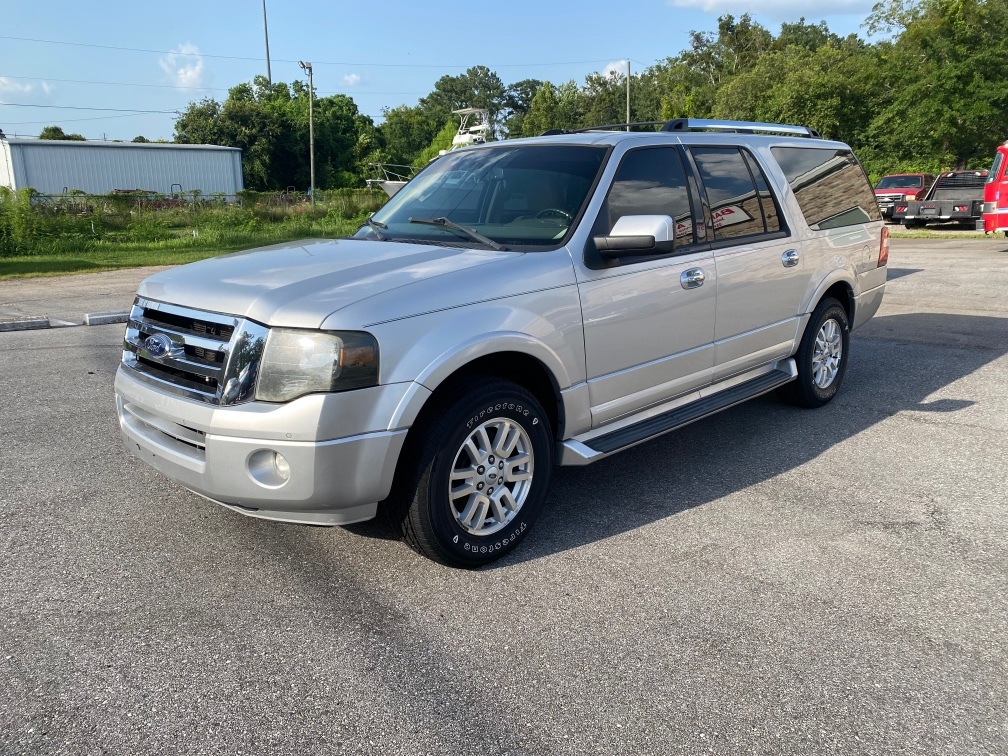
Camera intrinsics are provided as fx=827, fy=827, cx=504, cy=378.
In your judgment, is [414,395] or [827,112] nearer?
[414,395]

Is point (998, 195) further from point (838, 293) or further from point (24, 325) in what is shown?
point (24, 325)

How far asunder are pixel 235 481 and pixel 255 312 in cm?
68

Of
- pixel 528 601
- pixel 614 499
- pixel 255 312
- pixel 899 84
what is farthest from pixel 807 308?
pixel 899 84

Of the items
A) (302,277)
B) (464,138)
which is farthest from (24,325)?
(464,138)

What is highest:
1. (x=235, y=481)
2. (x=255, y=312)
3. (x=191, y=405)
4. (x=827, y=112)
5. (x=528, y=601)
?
(x=827, y=112)

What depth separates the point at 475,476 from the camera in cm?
366

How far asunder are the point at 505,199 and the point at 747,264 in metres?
1.63

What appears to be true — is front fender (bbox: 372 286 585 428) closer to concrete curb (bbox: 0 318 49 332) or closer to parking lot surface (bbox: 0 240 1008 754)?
parking lot surface (bbox: 0 240 1008 754)

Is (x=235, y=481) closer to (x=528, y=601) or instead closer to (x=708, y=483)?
(x=528, y=601)

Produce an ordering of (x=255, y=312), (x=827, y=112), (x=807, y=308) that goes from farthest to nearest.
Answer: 1. (x=827, y=112)
2. (x=807, y=308)
3. (x=255, y=312)

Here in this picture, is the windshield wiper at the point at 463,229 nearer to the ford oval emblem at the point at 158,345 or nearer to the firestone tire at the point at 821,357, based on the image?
the ford oval emblem at the point at 158,345

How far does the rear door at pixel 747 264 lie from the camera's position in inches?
196

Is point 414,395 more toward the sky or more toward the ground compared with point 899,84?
more toward the ground

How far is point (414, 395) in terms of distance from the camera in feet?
11.0
